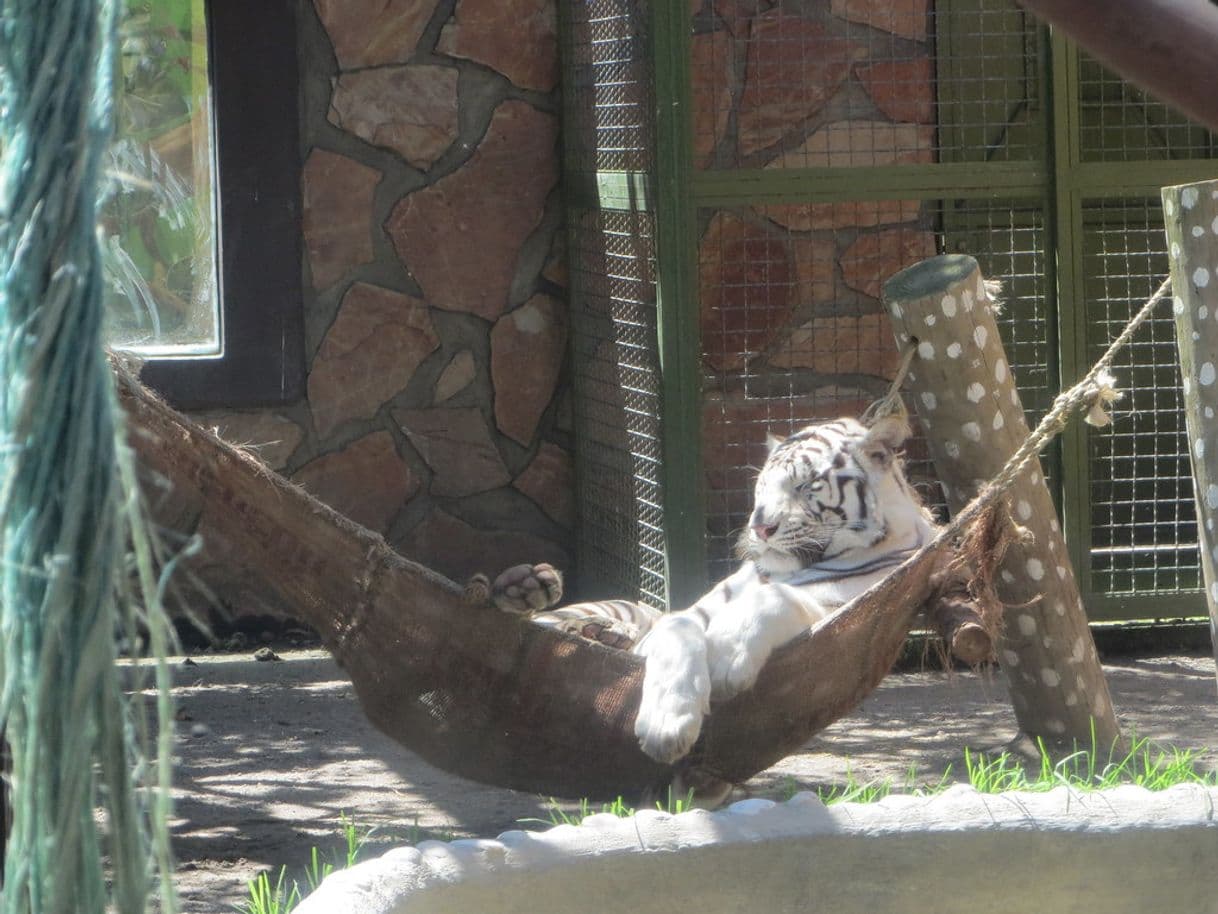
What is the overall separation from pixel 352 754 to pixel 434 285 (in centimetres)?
176

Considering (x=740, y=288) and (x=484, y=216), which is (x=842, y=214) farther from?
(x=484, y=216)

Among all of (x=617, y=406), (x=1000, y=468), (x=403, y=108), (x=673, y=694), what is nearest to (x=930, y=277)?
(x=1000, y=468)

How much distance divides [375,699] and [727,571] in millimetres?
2095

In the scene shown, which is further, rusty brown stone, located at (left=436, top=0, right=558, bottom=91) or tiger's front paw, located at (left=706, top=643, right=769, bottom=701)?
rusty brown stone, located at (left=436, top=0, right=558, bottom=91)

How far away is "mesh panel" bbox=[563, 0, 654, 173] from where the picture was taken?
4.70m

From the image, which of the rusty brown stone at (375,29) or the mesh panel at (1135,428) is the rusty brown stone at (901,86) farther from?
A: the rusty brown stone at (375,29)

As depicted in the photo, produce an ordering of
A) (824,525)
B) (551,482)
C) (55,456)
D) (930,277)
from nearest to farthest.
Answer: (55,456)
(930,277)
(824,525)
(551,482)

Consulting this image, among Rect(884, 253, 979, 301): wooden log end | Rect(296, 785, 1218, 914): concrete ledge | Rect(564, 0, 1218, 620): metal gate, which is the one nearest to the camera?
Rect(296, 785, 1218, 914): concrete ledge

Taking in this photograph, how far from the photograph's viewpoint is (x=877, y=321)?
5352 millimetres

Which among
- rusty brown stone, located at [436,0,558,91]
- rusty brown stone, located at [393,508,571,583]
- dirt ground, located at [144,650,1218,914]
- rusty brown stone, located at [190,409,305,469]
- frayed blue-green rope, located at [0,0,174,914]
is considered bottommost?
dirt ground, located at [144,650,1218,914]

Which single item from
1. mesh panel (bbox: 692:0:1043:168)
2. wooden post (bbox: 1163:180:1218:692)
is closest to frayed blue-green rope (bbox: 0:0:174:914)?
wooden post (bbox: 1163:180:1218:692)

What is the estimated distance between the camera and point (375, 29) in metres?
5.30

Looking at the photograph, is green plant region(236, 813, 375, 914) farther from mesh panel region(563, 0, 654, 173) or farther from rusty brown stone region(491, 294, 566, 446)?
mesh panel region(563, 0, 654, 173)

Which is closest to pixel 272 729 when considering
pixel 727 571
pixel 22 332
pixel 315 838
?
pixel 315 838
